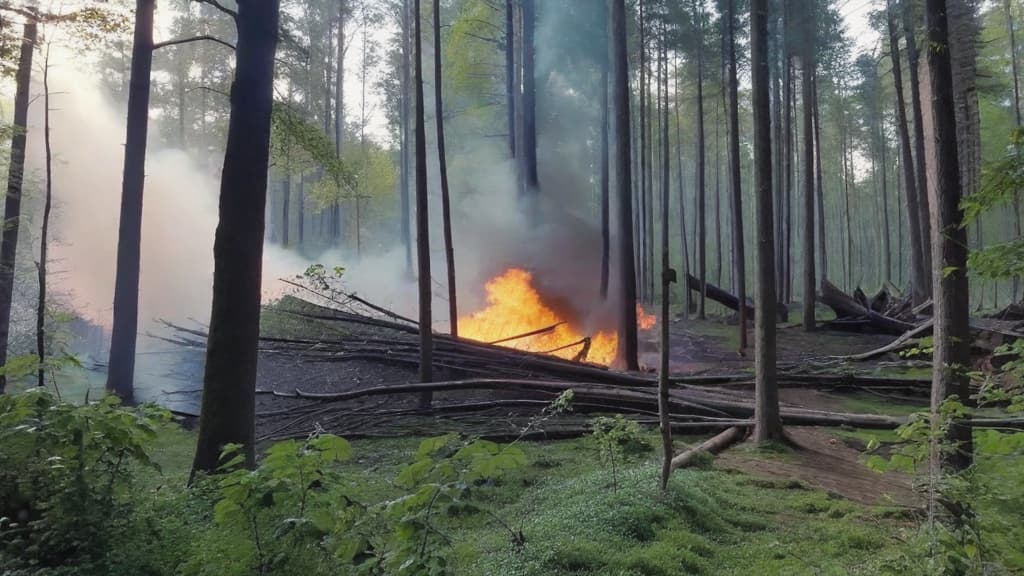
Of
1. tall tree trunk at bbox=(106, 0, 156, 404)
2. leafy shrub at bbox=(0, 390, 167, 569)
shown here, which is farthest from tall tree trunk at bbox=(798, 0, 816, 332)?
leafy shrub at bbox=(0, 390, 167, 569)

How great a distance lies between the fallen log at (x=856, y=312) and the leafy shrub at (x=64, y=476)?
65.0 feet

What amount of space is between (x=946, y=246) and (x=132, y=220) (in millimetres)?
12624

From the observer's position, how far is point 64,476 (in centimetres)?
365

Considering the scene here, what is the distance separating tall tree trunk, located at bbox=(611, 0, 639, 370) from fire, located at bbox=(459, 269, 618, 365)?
277 cm

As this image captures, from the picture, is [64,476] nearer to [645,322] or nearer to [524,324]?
[524,324]

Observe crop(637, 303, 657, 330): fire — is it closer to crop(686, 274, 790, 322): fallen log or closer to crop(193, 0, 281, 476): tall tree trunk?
crop(686, 274, 790, 322): fallen log

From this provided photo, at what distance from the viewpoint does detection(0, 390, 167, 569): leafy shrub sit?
3.44 metres

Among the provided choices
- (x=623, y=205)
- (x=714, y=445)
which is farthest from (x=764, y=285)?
(x=623, y=205)

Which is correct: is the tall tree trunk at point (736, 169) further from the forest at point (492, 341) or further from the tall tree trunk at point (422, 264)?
the tall tree trunk at point (422, 264)

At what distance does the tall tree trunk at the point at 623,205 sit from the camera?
43.5 ft

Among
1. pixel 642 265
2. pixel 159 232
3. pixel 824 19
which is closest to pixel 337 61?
pixel 159 232

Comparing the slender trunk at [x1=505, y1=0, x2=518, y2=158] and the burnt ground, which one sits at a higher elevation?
the slender trunk at [x1=505, y1=0, x2=518, y2=158]

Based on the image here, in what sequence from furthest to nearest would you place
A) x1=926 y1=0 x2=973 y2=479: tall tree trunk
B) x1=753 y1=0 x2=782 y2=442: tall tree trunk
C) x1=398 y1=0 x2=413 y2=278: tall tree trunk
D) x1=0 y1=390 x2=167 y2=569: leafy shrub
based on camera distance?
x1=398 y1=0 x2=413 y2=278: tall tree trunk < x1=753 y1=0 x2=782 y2=442: tall tree trunk < x1=926 y1=0 x2=973 y2=479: tall tree trunk < x1=0 y1=390 x2=167 y2=569: leafy shrub

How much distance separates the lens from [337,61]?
32438 mm
